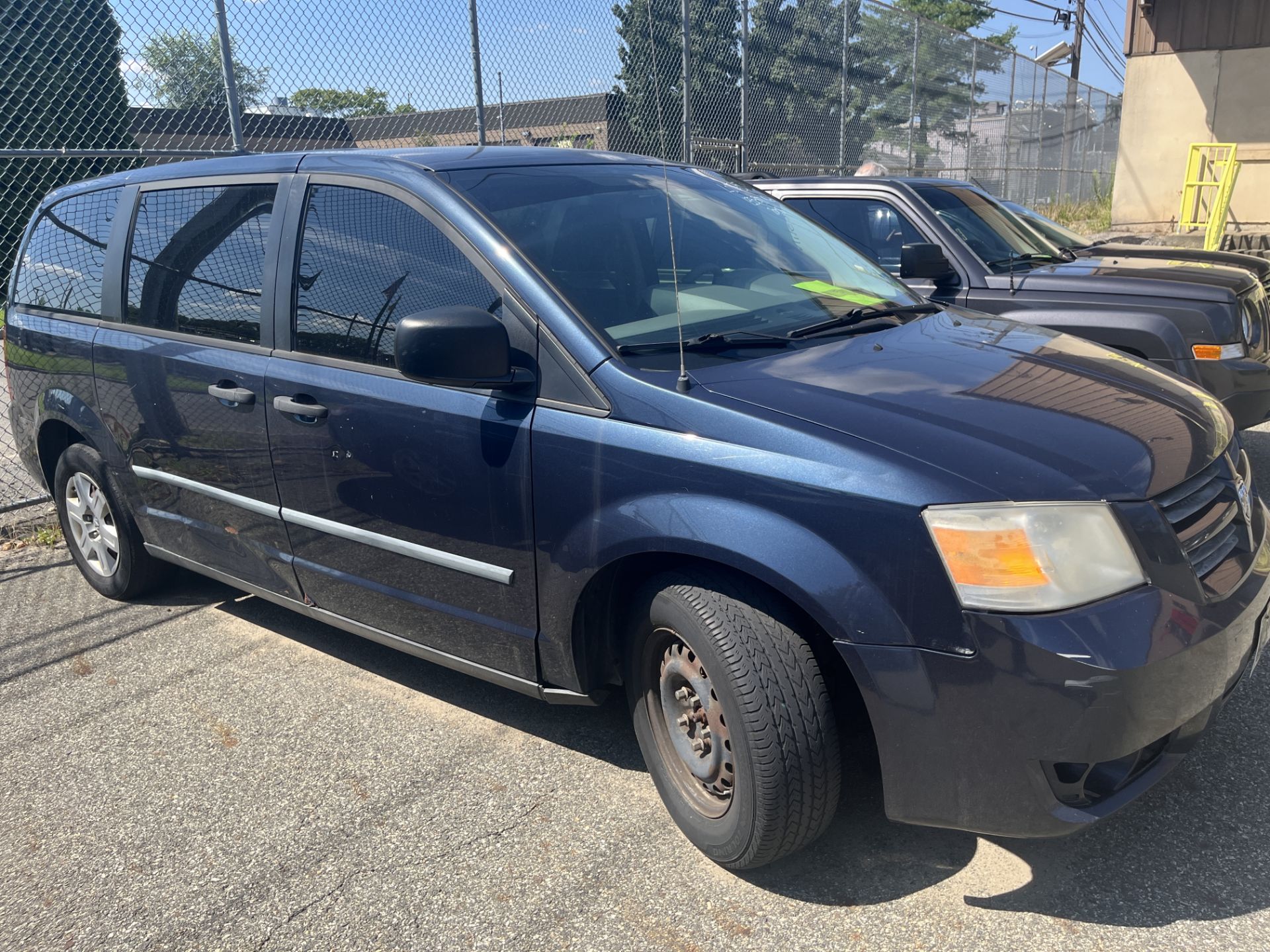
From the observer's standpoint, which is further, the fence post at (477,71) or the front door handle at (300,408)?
the fence post at (477,71)

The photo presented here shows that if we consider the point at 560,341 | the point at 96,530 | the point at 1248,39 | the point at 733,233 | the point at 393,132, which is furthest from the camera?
the point at 1248,39

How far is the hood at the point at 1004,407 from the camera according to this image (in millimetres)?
2264

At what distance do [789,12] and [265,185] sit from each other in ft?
30.0

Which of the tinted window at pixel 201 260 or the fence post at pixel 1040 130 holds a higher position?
the fence post at pixel 1040 130

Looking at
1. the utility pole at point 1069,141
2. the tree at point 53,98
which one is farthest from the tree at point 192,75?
the utility pole at point 1069,141

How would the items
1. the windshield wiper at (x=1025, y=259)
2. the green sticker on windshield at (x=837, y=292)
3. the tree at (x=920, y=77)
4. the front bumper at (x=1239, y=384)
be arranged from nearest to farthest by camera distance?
the green sticker on windshield at (x=837, y=292)
the front bumper at (x=1239, y=384)
the windshield wiper at (x=1025, y=259)
the tree at (x=920, y=77)

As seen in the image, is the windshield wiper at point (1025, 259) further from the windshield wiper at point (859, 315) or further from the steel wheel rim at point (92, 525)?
the steel wheel rim at point (92, 525)

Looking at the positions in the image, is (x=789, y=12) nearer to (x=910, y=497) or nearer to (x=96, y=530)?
(x=96, y=530)

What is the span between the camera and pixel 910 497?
220cm

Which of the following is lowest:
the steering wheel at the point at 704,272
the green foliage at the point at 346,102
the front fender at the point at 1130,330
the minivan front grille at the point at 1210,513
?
the minivan front grille at the point at 1210,513

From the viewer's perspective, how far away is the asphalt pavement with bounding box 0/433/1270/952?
2449 mm

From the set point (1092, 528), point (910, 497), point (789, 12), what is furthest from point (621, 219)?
point (789, 12)

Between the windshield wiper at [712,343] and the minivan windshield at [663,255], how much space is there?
0.7 inches

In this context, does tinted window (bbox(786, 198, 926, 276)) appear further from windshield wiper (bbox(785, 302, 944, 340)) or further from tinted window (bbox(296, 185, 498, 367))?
tinted window (bbox(296, 185, 498, 367))
